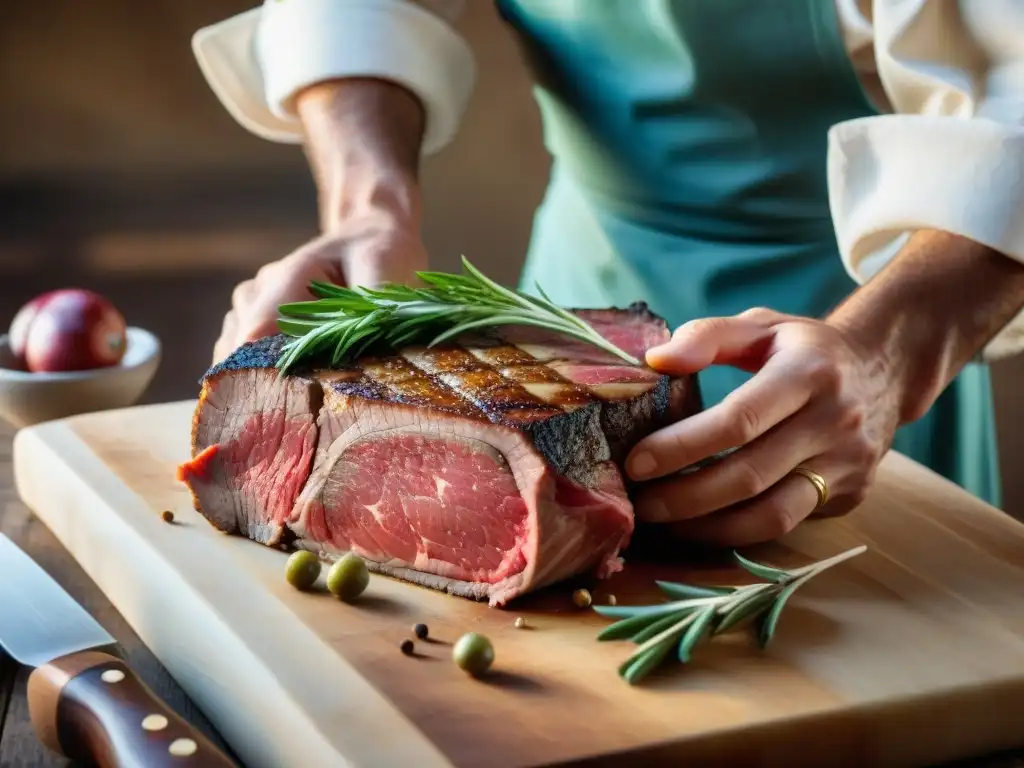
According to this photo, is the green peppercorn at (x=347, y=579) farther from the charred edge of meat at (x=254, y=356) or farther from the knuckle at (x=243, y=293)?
the knuckle at (x=243, y=293)

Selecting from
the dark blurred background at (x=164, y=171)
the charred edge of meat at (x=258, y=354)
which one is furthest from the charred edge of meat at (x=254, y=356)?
the dark blurred background at (x=164, y=171)

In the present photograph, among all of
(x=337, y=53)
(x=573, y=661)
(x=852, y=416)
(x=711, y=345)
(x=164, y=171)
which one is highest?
(x=337, y=53)

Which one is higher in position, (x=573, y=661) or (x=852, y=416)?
(x=852, y=416)

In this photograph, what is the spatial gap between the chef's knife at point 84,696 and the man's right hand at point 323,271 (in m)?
0.56

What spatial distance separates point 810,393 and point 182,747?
93 centimetres

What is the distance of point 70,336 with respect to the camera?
240 cm

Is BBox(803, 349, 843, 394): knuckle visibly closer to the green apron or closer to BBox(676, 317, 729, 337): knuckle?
BBox(676, 317, 729, 337): knuckle

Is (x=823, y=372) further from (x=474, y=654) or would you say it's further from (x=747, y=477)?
(x=474, y=654)

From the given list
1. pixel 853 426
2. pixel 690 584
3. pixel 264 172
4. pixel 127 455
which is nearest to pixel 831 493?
pixel 853 426

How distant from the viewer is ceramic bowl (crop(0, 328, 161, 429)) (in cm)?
223

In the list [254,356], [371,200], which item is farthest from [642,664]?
[371,200]

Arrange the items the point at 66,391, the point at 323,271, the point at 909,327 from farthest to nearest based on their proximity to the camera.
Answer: the point at 66,391
the point at 323,271
the point at 909,327

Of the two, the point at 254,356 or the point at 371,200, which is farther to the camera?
the point at 371,200

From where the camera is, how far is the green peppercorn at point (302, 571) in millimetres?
1573
